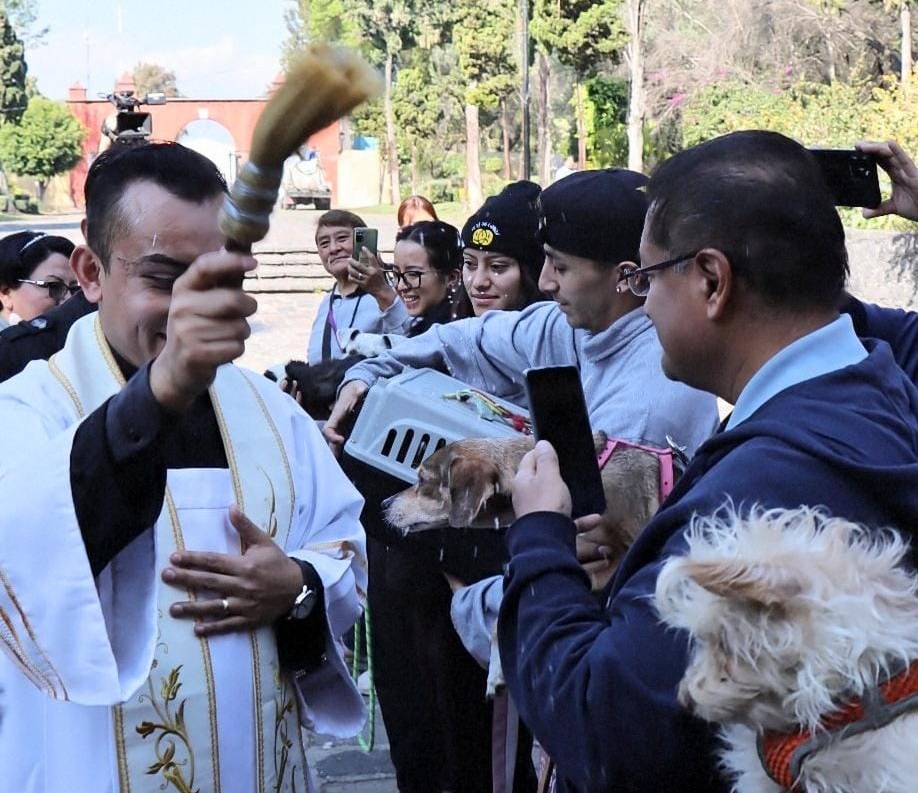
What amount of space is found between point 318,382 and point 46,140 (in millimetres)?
52213

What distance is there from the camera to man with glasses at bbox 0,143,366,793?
1931 millimetres

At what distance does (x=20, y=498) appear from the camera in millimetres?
1937

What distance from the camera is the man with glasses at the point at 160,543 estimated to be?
6.33 feet

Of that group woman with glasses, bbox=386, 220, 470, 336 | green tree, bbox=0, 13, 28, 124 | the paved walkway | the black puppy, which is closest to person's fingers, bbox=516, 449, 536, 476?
the black puppy

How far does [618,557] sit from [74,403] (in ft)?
3.47

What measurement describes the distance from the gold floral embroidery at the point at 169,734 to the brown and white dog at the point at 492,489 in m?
0.62

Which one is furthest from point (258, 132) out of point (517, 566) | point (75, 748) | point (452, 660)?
point (452, 660)

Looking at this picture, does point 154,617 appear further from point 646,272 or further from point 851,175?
point 851,175

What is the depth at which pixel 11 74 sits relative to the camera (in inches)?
2319

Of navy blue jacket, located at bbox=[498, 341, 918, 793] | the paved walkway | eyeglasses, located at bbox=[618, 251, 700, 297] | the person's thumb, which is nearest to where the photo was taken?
navy blue jacket, located at bbox=[498, 341, 918, 793]

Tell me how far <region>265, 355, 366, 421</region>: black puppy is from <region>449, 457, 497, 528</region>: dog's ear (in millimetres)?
1769

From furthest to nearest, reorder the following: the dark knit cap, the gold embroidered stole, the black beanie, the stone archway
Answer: the black beanie → the dark knit cap → the stone archway → the gold embroidered stole

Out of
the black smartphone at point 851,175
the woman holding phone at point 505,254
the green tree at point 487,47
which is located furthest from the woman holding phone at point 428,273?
the green tree at point 487,47

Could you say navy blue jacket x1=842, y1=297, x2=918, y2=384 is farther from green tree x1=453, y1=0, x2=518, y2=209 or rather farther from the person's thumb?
green tree x1=453, y1=0, x2=518, y2=209
